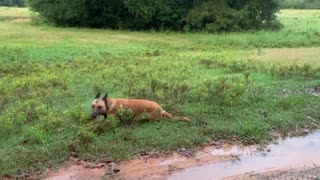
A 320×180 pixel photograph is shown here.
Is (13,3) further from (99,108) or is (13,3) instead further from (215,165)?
(215,165)

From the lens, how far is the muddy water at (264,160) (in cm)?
757

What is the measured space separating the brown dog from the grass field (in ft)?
0.76

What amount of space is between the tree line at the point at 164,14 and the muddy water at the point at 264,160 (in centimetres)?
2262

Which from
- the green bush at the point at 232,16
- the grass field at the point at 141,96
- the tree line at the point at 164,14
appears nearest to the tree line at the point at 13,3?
the tree line at the point at 164,14

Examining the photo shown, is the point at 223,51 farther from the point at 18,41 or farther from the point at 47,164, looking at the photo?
the point at 47,164

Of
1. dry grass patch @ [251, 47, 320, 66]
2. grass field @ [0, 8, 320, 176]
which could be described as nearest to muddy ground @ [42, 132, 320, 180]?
grass field @ [0, 8, 320, 176]

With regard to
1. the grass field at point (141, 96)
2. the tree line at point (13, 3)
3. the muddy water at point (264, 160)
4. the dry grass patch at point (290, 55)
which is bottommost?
the tree line at point (13, 3)

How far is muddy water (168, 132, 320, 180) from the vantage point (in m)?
7.57

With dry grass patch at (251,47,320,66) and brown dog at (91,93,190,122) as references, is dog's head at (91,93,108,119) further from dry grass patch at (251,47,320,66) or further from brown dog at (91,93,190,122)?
dry grass patch at (251,47,320,66)

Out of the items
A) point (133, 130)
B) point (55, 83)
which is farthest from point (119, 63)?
point (133, 130)

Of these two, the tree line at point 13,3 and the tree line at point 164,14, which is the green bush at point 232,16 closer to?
the tree line at point 164,14

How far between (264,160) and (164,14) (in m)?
25.9

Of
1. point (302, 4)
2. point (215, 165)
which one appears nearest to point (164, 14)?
point (215, 165)

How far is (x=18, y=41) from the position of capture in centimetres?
2403
